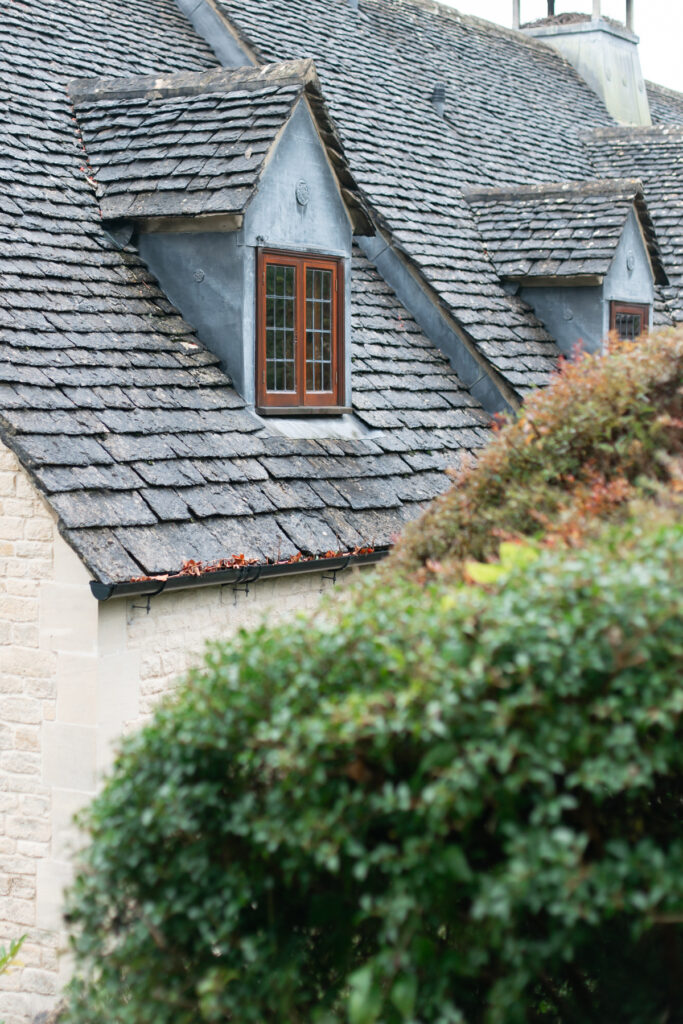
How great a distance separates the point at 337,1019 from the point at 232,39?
1051 cm

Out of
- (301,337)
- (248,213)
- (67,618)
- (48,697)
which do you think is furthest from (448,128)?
(48,697)

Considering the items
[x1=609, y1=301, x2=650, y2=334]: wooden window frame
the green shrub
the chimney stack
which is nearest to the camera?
the green shrub

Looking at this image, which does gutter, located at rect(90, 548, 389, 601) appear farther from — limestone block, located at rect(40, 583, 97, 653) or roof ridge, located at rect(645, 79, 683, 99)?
roof ridge, located at rect(645, 79, 683, 99)

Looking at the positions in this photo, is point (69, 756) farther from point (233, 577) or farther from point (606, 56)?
point (606, 56)

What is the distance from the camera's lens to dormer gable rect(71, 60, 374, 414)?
830 centimetres

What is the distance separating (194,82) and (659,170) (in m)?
8.35

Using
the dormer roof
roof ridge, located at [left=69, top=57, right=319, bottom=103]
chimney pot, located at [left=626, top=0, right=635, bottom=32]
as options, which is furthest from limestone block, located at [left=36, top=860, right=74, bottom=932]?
chimney pot, located at [left=626, top=0, right=635, bottom=32]

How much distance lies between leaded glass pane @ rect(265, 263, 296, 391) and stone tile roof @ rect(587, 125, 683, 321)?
21.1ft

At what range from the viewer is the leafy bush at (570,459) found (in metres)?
4.28

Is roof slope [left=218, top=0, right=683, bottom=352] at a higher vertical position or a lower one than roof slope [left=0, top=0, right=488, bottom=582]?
higher

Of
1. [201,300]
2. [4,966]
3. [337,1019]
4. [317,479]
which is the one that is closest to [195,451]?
[317,479]

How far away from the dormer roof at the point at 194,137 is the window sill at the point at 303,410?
130 cm

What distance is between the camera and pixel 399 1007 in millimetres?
3150

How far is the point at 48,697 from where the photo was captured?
254 inches
